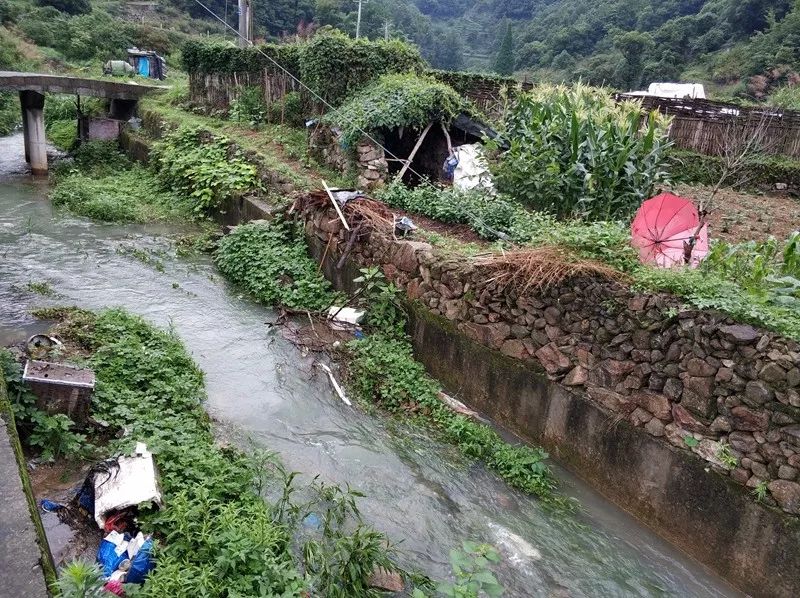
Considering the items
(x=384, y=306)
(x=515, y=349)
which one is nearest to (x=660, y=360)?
(x=515, y=349)

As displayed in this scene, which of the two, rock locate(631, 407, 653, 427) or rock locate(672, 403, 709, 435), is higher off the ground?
rock locate(672, 403, 709, 435)

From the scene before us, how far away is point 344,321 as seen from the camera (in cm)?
929

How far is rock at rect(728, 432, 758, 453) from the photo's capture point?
17.2 ft

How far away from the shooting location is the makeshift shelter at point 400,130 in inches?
507

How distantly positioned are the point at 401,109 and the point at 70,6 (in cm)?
4259

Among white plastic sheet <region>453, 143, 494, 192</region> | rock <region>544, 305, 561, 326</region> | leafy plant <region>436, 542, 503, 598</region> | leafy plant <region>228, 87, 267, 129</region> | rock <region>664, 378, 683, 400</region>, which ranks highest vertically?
leafy plant <region>228, 87, 267, 129</region>

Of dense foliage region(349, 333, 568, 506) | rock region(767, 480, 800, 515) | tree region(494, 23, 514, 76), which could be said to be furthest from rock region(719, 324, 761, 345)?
tree region(494, 23, 514, 76)

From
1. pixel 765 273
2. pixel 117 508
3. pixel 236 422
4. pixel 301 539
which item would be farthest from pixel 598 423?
pixel 117 508

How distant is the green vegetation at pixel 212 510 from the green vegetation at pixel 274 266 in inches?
123

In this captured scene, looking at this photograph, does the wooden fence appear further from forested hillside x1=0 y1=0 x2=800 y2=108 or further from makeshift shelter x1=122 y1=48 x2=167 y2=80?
makeshift shelter x1=122 y1=48 x2=167 y2=80

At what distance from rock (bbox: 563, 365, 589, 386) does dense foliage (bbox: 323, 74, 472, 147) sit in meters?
7.76

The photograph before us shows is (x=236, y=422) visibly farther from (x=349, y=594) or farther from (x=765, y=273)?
(x=765, y=273)

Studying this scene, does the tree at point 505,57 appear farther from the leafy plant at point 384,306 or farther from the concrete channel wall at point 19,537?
the concrete channel wall at point 19,537

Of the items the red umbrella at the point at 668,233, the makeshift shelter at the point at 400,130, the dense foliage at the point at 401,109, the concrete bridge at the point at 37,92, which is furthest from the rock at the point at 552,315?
the concrete bridge at the point at 37,92
